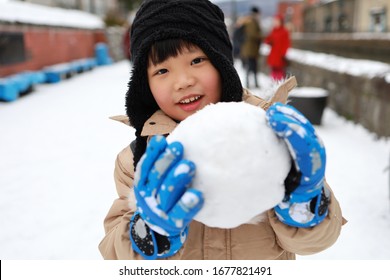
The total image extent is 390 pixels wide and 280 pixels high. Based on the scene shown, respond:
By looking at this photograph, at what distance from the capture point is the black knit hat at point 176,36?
114 cm

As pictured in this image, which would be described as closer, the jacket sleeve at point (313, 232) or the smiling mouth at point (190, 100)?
the jacket sleeve at point (313, 232)

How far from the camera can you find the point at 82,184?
345 centimetres

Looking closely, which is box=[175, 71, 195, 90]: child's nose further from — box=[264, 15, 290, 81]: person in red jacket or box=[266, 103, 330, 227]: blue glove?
box=[264, 15, 290, 81]: person in red jacket

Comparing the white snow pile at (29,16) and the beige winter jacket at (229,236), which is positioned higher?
the white snow pile at (29,16)

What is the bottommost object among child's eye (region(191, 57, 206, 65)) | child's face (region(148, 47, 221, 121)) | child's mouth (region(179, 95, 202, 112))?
child's mouth (region(179, 95, 202, 112))

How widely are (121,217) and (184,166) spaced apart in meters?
0.55

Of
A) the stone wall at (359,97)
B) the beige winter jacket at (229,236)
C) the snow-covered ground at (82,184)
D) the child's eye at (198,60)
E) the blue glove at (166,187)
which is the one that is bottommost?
the snow-covered ground at (82,184)

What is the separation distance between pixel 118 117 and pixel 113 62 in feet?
59.5

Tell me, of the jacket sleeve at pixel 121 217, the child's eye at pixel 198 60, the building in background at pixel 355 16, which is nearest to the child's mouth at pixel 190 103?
the child's eye at pixel 198 60

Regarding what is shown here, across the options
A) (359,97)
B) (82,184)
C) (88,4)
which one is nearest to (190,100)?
(82,184)

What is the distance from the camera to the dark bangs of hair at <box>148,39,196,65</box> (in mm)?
1116

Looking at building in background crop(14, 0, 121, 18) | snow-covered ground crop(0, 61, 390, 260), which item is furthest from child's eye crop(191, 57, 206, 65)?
building in background crop(14, 0, 121, 18)

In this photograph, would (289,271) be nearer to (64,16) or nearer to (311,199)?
(311,199)

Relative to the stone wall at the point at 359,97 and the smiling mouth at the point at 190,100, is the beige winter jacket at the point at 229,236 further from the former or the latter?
the stone wall at the point at 359,97
